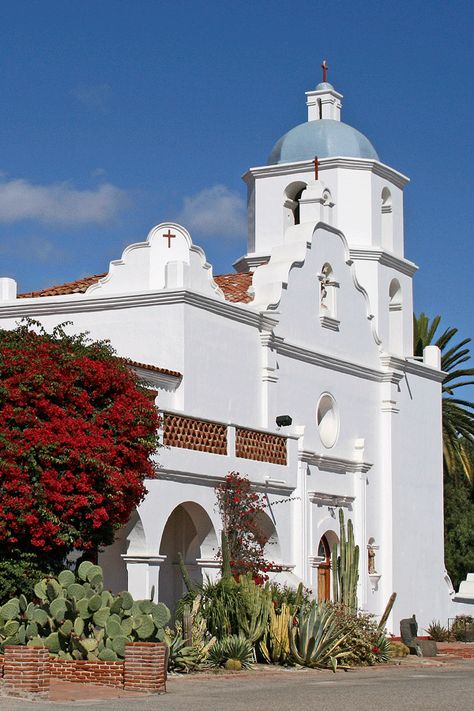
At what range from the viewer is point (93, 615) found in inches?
733

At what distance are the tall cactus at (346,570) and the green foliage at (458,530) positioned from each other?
78.3 ft

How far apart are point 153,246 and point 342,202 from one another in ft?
27.8

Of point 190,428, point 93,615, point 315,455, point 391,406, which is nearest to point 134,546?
point 190,428

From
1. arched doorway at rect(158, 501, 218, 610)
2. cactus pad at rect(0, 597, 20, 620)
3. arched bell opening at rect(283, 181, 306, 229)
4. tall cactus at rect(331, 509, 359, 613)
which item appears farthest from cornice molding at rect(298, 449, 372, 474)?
cactus pad at rect(0, 597, 20, 620)

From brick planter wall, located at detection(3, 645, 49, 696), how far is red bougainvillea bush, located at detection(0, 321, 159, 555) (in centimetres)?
342

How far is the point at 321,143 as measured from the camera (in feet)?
114

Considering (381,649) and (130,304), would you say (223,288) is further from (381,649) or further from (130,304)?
(381,649)

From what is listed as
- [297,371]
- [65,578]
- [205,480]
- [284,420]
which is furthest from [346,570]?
[65,578]

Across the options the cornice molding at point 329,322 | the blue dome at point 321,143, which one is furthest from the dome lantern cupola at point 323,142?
the cornice molding at point 329,322

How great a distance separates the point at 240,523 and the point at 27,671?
30.2ft

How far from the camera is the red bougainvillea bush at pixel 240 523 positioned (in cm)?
2505

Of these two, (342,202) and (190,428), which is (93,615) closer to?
(190,428)

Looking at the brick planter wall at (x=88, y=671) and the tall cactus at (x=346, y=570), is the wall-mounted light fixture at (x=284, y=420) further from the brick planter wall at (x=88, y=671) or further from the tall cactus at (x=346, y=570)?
the brick planter wall at (x=88, y=671)

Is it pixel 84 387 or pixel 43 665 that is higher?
pixel 84 387
